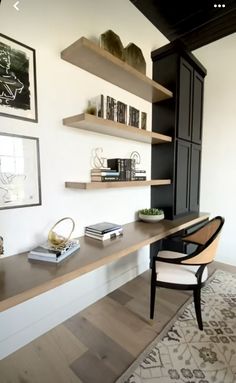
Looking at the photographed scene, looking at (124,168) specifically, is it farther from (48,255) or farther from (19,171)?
(48,255)

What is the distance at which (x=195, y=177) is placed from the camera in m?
2.79

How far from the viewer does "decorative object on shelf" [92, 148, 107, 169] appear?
186cm

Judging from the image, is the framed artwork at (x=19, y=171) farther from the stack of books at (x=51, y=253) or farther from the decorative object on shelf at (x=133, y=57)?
the decorative object on shelf at (x=133, y=57)

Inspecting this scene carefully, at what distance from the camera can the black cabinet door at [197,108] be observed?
8.48 feet

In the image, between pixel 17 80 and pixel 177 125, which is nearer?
pixel 17 80

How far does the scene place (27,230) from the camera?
1.44 metres

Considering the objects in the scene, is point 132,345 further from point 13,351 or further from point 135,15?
point 135,15

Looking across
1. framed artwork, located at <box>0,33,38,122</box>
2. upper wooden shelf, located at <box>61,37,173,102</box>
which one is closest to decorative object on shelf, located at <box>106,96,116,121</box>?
upper wooden shelf, located at <box>61,37,173,102</box>

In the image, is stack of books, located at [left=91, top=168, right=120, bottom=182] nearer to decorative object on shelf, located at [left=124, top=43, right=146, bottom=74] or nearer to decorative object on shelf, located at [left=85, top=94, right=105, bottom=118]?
decorative object on shelf, located at [left=85, top=94, right=105, bottom=118]

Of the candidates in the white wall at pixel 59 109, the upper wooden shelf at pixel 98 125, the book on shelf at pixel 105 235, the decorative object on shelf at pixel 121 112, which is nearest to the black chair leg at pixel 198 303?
the book on shelf at pixel 105 235

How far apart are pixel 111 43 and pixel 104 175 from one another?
43.1 inches

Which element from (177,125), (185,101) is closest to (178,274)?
(177,125)

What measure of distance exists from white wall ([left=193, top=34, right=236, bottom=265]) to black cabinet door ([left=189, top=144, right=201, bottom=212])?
0.45ft

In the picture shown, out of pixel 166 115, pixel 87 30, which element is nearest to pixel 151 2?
pixel 87 30
